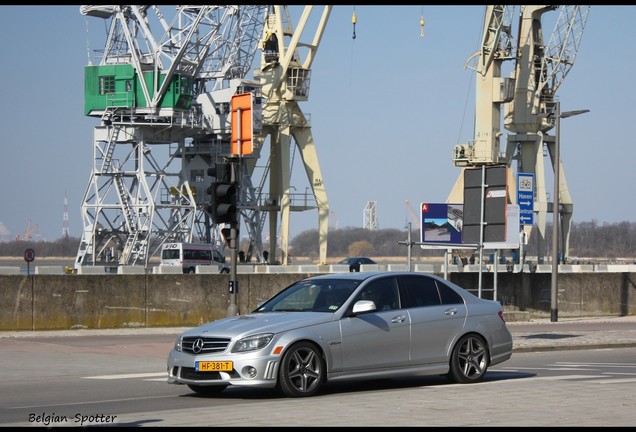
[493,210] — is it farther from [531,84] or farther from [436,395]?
[531,84]

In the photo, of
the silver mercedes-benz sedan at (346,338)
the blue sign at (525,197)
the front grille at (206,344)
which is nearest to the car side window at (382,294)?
the silver mercedes-benz sedan at (346,338)

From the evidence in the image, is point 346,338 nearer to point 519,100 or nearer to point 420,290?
point 420,290

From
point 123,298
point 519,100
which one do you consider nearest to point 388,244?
point 519,100

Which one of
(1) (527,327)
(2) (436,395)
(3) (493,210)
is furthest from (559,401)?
(1) (527,327)

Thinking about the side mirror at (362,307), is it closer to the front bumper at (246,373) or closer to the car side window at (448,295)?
the front bumper at (246,373)

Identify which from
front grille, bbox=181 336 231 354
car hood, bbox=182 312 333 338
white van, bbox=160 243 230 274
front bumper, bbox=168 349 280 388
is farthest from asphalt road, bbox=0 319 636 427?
white van, bbox=160 243 230 274

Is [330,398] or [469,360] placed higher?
[469,360]

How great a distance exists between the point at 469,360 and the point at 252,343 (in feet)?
11.7

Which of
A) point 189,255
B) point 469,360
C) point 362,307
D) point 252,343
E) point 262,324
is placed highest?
point 189,255

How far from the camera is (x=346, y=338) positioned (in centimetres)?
1412

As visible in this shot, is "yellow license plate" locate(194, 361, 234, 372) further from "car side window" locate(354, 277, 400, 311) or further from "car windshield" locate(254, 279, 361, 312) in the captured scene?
"car side window" locate(354, 277, 400, 311)

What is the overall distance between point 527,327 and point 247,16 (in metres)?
49.3

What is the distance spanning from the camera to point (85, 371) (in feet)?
60.6

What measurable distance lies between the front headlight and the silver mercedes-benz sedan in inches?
0.5
